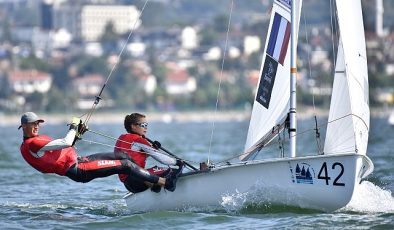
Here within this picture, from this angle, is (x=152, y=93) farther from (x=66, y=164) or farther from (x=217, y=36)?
(x=66, y=164)

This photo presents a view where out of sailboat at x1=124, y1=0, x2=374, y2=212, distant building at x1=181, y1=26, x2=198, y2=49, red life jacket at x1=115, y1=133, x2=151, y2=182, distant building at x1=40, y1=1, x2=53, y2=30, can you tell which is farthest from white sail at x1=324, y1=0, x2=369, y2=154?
distant building at x1=40, y1=1, x2=53, y2=30

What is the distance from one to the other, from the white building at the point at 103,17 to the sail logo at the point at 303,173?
541 ft

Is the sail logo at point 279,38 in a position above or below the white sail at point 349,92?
above

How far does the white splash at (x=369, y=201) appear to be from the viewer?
39.9ft

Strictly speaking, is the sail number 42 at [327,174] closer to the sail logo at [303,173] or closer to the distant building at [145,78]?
the sail logo at [303,173]

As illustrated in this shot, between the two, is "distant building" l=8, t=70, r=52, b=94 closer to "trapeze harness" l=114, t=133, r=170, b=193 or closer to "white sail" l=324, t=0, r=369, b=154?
"trapeze harness" l=114, t=133, r=170, b=193

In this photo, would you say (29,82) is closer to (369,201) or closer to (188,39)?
(188,39)

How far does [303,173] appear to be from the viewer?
1213cm

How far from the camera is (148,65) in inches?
5290

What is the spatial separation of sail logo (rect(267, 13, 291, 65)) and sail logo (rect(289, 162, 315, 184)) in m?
1.39

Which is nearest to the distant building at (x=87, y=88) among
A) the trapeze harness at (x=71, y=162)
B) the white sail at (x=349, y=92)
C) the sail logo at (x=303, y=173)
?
the trapeze harness at (x=71, y=162)

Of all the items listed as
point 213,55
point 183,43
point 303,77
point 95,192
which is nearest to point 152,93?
point 303,77

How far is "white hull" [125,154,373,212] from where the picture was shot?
1195 centimetres

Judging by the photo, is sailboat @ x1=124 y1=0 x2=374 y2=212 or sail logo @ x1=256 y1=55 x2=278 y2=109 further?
sail logo @ x1=256 y1=55 x2=278 y2=109
